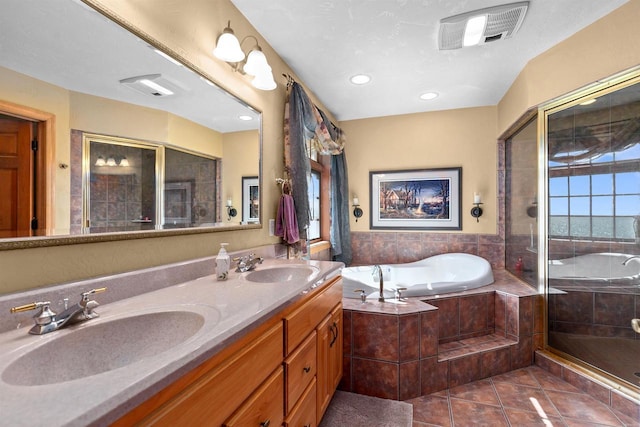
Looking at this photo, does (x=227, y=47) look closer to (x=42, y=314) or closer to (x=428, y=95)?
Result: (x=42, y=314)

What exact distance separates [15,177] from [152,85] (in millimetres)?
628

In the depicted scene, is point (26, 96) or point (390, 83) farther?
point (390, 83)

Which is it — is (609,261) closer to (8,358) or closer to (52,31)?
(8,358)

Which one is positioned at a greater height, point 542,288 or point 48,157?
point 48,157

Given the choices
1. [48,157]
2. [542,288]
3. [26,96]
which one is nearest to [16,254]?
[48,157]

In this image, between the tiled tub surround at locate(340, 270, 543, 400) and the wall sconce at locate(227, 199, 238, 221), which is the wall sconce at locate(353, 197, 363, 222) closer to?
the tiled tub surround at locate(340, 270, 543, 400)

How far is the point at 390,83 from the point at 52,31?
2469 mm

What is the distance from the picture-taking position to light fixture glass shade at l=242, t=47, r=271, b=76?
167 cm

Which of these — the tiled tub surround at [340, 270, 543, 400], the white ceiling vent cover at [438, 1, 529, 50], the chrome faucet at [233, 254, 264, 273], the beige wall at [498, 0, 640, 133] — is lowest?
the tiled tub surround at [340, 270, 543, 400]

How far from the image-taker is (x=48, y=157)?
2.85ft

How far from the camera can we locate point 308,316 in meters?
1.29

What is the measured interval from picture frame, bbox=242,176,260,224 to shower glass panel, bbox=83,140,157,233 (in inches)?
24.3

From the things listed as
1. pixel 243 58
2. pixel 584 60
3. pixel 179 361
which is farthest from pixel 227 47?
pixel 584 60

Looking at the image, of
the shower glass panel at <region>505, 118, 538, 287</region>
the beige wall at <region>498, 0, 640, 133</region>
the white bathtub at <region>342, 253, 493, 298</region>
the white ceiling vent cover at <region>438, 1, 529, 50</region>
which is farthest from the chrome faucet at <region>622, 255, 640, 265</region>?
the white ceiling vent cover at <region>438, 1, 529, 50</region>
